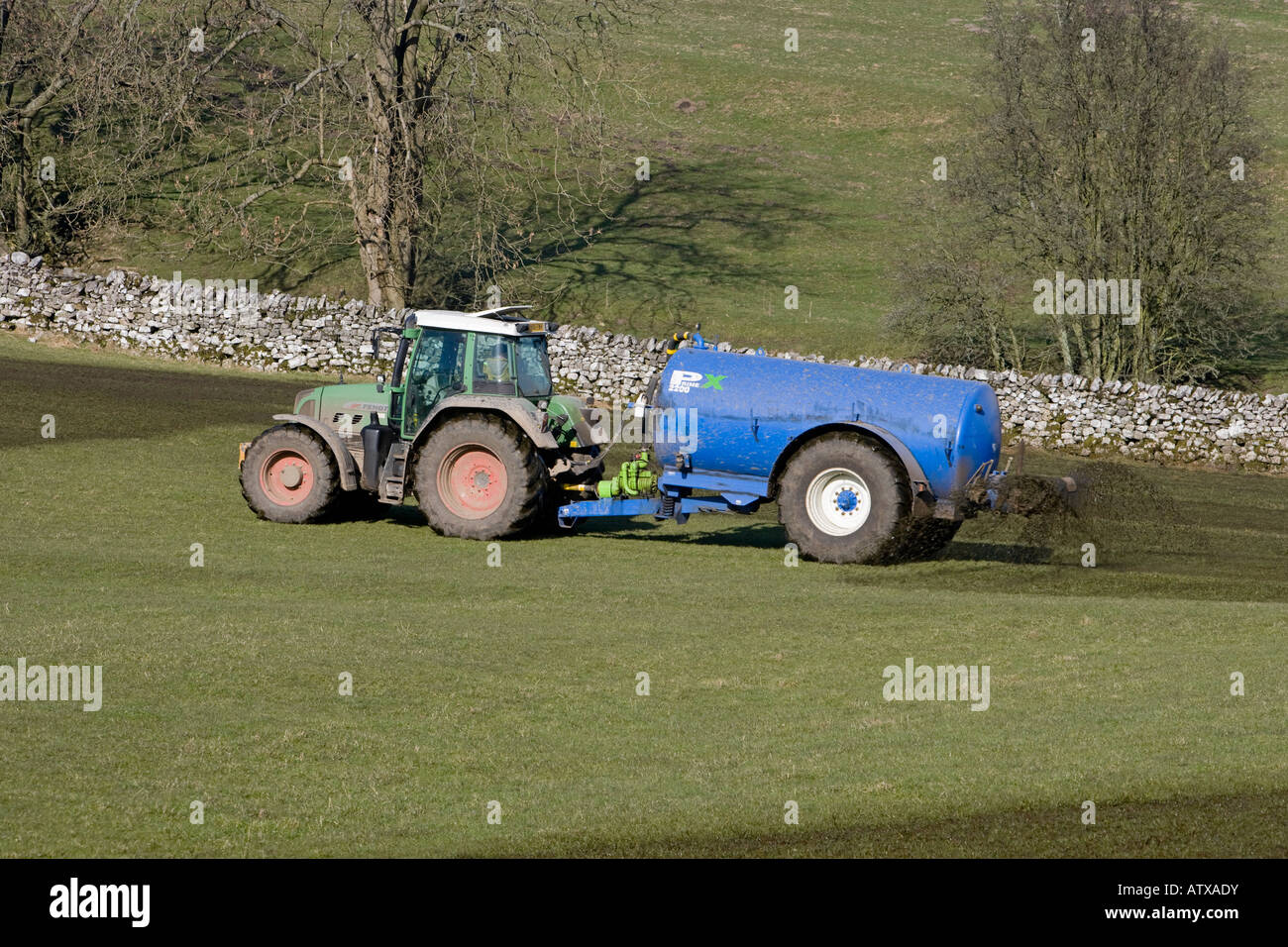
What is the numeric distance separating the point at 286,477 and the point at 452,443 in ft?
8.47

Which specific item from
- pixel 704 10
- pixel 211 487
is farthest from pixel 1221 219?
pixel 704 10

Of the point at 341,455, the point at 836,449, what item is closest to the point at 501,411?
the point at 341,455

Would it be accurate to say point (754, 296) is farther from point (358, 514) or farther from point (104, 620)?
point (104, 620)

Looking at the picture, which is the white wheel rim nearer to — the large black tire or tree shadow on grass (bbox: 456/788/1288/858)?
the large black tire

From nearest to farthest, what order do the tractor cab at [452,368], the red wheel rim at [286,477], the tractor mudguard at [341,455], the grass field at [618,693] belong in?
the grass field at [618,693], the tractor cab at [452,368], the tractor mudguard at [341,455], the red wheel rim at [286,477]

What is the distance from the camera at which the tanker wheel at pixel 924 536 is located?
16.9 metres

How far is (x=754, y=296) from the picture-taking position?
44.1 metres

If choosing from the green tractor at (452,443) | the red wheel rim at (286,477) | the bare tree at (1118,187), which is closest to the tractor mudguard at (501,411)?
the green tractor at (452,443)

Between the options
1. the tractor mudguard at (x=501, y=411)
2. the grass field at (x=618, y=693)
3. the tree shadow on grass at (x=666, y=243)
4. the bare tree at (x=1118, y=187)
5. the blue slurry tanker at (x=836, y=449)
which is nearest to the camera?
the grass field at (x=618, y=693)

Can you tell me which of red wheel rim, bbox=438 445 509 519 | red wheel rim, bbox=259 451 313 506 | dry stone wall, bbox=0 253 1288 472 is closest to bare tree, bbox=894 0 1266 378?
dry stone wall, bbox=0 253 1288 472

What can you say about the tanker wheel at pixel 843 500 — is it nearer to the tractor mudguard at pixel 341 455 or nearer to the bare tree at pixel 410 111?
the tractor mudguard at pixel 341 455

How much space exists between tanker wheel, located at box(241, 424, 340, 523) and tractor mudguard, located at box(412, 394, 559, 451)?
4.72 ft

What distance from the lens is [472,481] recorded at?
18375mm

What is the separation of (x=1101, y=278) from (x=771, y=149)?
2423cm
